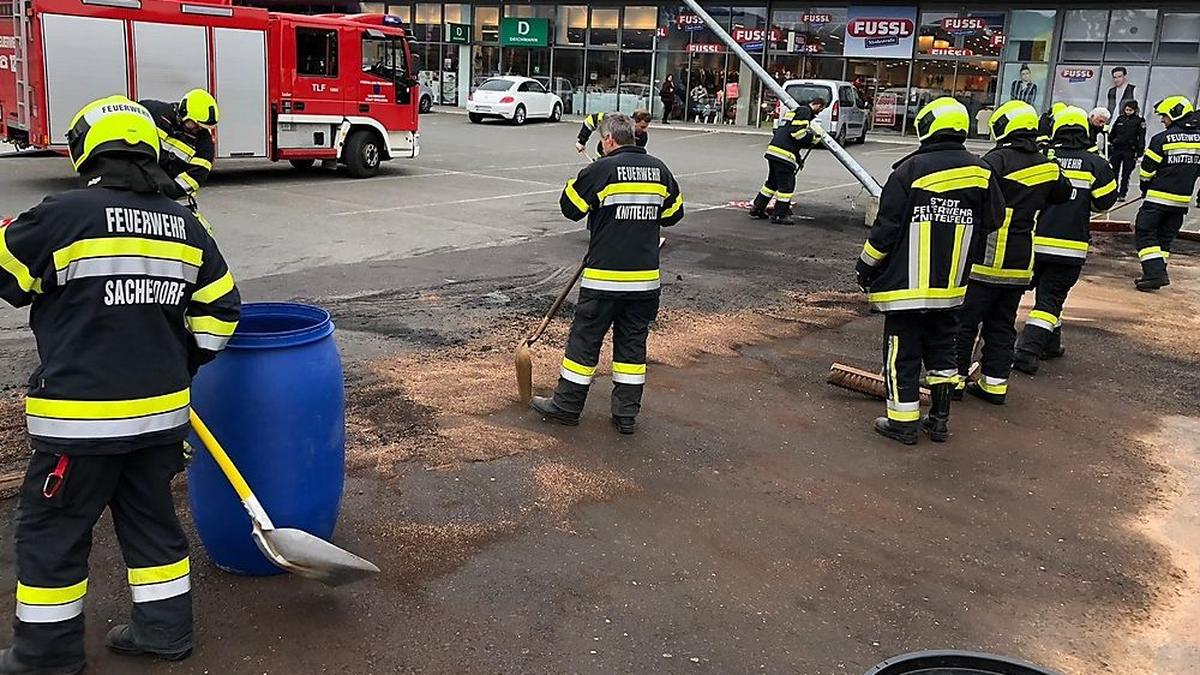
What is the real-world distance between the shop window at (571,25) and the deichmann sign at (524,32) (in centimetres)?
44

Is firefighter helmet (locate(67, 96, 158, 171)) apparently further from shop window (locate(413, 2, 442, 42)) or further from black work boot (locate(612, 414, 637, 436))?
shop window (locate(413, 2, 442, 42))

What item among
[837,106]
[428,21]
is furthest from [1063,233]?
[428,21]

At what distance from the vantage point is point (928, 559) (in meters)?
4.34

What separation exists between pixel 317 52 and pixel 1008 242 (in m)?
12.7

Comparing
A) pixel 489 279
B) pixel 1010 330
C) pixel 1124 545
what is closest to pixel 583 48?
pixel 489 279

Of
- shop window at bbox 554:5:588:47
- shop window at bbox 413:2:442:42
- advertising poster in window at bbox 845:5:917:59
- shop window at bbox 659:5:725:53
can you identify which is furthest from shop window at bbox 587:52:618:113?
advertising poster in window at bbox 845:5:917:59

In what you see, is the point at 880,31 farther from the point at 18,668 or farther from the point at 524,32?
the point at 18,668

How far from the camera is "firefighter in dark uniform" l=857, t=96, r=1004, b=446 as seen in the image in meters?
5.54

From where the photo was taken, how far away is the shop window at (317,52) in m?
15.9

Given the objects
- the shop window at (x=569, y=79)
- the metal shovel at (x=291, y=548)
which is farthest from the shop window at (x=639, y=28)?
the metal shovel at (x=291, y=548)

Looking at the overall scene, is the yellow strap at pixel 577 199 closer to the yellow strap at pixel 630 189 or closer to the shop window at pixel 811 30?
the yellow strap at pixel 630 189

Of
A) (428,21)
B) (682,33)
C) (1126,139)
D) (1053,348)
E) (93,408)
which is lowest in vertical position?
(1053,348)

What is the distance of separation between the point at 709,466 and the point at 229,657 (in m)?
2.69

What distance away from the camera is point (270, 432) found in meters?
3.59
